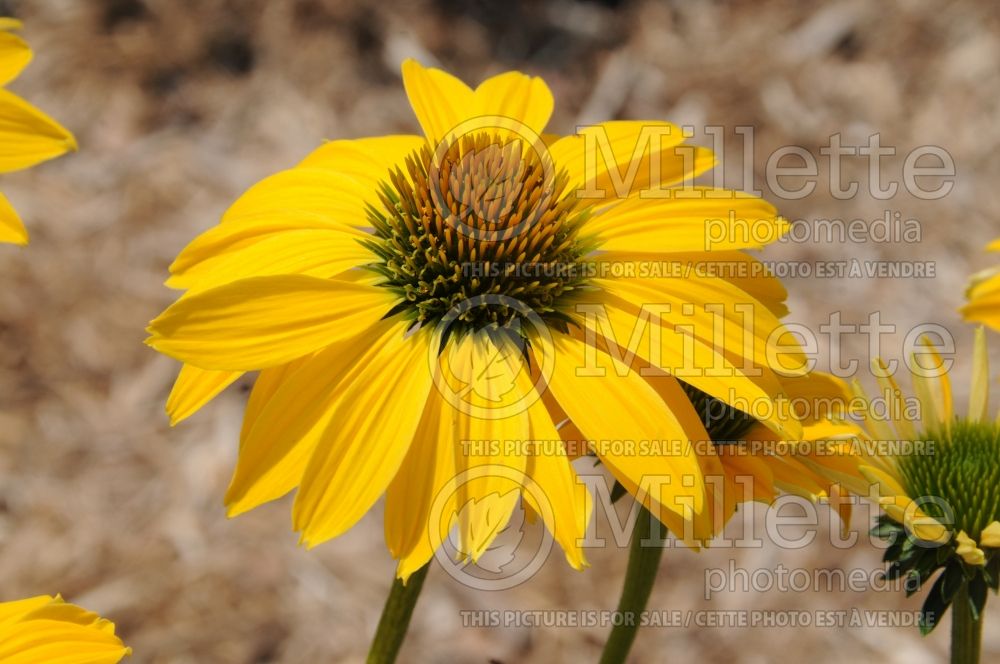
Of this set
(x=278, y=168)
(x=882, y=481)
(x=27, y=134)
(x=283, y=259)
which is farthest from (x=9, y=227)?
(x=278, y=168)

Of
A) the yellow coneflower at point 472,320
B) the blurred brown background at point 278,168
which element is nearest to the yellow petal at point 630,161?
the yellow coneflower at point 472,320

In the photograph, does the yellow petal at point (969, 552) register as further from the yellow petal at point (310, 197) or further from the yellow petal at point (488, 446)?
the yellow petal at point (310, 197)

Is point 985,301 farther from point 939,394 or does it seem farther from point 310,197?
point 310,197

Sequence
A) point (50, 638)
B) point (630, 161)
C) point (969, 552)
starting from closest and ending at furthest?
point (50, 638) < point (969, 552) < point (630, 161)

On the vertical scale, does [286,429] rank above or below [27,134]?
below

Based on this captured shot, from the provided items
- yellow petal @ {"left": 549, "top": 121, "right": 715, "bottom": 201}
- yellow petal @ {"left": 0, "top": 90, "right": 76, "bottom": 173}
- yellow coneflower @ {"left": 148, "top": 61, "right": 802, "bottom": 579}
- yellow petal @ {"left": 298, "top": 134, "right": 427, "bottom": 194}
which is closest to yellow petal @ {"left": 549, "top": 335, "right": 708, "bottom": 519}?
yellow coneflower @ {"left": 148, "top": 61, "right": 802, "bottom": 579}

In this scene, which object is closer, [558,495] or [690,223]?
[558,495]
